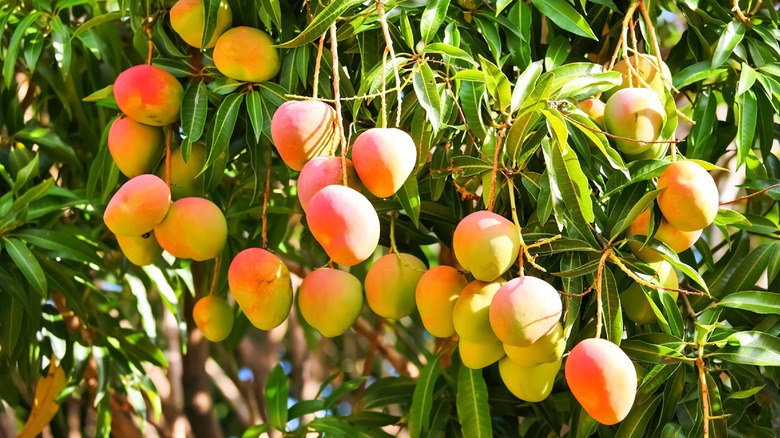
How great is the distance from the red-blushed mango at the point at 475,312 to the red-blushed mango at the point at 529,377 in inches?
2.8

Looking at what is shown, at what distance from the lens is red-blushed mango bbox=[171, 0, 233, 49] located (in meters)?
0.97

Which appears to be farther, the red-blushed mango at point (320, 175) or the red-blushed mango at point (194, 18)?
the red-blushed mango at point (194, 18)

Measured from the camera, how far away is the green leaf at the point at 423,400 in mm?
1143

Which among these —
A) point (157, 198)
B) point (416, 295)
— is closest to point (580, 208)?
point (416, 295)

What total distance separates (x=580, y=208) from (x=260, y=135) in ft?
1.27

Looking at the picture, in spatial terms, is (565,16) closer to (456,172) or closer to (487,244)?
(456,172)

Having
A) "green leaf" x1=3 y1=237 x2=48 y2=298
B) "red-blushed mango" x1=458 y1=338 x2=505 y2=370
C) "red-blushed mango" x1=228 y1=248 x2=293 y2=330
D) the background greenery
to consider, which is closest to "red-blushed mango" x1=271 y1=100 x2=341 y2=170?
the background greenery

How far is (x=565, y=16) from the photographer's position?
1.01 metres

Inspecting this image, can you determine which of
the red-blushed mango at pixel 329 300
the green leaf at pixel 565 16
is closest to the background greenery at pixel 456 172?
the green leaf at pixel 565 16

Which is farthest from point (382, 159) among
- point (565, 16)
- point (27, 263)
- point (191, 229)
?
point (27, 263)

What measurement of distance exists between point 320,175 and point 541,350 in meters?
0.25

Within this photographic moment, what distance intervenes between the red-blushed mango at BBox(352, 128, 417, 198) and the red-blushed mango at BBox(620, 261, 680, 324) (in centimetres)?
32

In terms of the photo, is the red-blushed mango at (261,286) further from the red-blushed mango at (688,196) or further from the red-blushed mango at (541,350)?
the red-blushed mango at (688,196)

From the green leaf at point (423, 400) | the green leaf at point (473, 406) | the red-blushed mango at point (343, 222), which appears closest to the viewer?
the red-blushed mango at point (343, 222)
